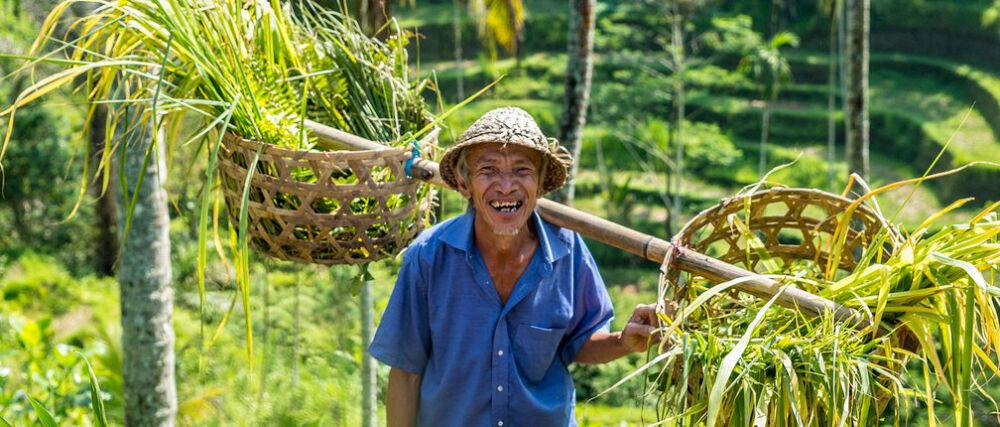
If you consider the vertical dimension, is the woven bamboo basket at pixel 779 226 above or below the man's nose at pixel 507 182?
below

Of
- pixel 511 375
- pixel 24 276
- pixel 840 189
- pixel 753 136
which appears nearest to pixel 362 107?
pixel 511 375

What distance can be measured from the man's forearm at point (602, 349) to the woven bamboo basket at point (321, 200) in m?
0.51

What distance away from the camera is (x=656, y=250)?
6.21 ft

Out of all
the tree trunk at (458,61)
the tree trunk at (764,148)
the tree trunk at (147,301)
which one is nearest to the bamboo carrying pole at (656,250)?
the tree trunk at (147,301)

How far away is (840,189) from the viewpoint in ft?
49.5

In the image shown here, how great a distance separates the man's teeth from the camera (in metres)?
1.90

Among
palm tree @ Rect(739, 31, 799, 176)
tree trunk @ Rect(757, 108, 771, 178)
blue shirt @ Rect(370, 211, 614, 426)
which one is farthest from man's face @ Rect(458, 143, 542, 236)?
tree trunk @ Rect(757, 108, 771, 178)

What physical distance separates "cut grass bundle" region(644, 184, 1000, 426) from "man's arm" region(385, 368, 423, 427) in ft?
1.83

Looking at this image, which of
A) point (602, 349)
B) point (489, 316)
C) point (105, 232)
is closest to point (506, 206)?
point (489, 316)

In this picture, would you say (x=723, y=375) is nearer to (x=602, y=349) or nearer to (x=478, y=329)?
(x=602, y=349)

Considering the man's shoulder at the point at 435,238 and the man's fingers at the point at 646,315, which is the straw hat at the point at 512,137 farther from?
the man's fingers at the point at 646,315

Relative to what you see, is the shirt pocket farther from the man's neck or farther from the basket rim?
the basket rim

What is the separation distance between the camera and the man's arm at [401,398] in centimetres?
205

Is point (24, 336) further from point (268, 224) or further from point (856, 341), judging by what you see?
point (856, 341)
